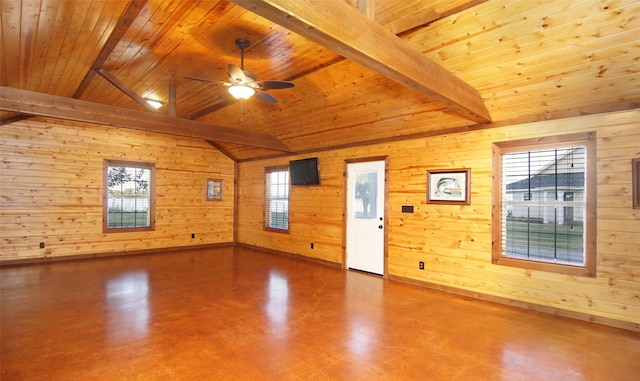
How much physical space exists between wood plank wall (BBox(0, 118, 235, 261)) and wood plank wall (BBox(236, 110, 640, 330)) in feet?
10.4

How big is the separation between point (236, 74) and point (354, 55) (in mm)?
1472

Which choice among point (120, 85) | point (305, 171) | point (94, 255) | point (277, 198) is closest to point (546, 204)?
point (305, 171)

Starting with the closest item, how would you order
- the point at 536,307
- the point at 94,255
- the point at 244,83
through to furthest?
the point at 244,83 → the point at 536,307 → the point at 94,255

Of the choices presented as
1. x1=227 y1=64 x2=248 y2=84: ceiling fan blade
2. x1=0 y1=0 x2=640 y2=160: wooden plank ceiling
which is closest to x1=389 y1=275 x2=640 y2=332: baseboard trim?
x1=0 y1=0 x2=640 y2=160: wooden plank ceiling

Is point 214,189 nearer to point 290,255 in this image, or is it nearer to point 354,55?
point 290,255

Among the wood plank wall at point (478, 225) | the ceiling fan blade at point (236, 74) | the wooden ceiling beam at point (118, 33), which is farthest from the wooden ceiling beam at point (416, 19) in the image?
the wooden ceiling beam at point (118, 33)

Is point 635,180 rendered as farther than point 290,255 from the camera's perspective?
No

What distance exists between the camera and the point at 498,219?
4.17m

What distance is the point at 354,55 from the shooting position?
221 cm

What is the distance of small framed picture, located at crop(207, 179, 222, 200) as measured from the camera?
8.32 meters

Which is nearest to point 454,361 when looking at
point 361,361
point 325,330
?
point 361,361

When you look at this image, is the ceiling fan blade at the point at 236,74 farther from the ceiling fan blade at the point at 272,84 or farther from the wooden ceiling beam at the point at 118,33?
the wooden ceiling beam at the point at 118,33

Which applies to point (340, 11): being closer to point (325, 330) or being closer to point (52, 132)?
point (325, 330)

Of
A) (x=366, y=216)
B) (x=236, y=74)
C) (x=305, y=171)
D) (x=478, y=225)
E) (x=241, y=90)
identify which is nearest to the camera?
(x=236, y=74)
